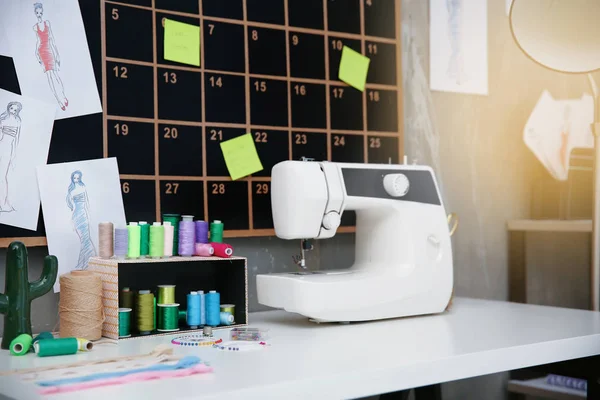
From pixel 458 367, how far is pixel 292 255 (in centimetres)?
77

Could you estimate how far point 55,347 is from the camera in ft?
3.89

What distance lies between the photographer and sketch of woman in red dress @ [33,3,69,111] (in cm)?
154

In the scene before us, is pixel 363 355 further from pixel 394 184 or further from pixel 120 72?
pixel 120 72

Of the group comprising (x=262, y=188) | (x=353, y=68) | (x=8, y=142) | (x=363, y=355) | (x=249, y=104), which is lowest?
(x=363, y=355)

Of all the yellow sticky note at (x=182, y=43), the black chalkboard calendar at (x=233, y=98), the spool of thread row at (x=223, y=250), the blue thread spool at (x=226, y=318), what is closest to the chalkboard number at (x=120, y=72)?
the black chalkboard calendar at (x=233, y=98)

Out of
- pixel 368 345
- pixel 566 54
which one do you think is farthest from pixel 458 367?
pixel 566 54

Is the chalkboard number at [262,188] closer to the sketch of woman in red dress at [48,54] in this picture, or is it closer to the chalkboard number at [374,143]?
the chalkboard number at [374,143]

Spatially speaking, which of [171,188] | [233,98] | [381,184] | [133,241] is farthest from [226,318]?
[233,98]

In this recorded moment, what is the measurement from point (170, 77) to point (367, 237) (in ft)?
1.98

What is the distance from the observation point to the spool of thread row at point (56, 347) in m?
1.18

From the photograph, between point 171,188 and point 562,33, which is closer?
point 171,188

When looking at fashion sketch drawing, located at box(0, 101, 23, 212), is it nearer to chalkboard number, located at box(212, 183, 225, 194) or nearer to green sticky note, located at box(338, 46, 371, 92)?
chalkboard number, located at box(212, 183, 225, 194)

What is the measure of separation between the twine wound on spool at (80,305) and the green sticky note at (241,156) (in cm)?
52

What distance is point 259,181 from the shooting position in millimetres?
1809
